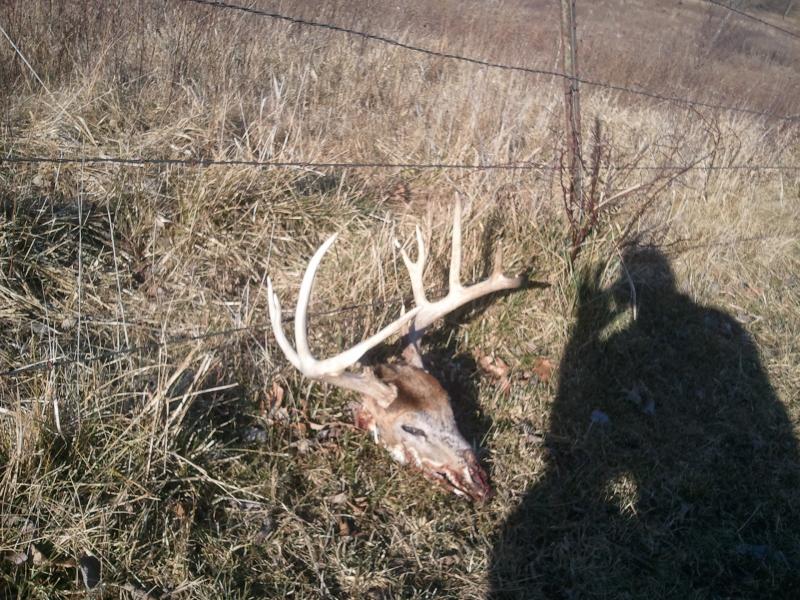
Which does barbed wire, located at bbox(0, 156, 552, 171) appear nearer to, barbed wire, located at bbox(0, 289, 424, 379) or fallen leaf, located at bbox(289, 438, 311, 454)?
barbed wire, located at bbox(0, 289, 424, 379)

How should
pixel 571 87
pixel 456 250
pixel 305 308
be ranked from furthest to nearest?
pixel 571 87
pixel 456 250
pixel 305 308

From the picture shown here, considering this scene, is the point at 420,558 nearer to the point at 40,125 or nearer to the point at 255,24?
the point at 40,125

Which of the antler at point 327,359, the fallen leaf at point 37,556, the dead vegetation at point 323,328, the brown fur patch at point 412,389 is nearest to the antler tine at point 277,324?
the antler at point 327,359

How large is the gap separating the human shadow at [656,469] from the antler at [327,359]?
34.5 inches

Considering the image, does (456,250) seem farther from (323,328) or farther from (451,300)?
(323,328)

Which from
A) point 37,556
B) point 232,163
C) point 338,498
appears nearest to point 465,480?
point 338,498

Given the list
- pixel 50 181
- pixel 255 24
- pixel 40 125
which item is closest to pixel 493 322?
pixel 50 181

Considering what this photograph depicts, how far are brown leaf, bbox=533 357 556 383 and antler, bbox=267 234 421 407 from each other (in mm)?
1169

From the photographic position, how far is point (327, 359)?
3.18 meters

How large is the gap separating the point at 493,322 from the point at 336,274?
1.02 metres

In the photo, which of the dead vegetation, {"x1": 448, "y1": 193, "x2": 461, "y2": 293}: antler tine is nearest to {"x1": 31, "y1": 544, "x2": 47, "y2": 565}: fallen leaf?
the dead vegetation

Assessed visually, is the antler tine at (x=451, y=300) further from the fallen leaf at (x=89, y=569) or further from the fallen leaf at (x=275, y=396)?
the fallen leaf at (x=89, y=569)

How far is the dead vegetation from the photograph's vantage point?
9.58 ft

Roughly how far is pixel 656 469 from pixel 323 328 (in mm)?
1929
